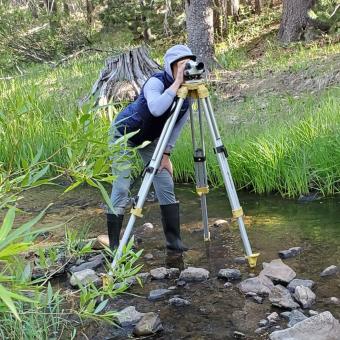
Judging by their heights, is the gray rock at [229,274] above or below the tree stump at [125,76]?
below

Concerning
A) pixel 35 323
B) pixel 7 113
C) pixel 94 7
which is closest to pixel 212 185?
pixel 35 323

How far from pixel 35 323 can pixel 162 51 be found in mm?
12240

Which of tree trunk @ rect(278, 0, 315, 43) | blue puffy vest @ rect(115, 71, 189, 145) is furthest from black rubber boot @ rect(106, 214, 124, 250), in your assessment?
tree trunk @ rect(278, 0, 315, 43)

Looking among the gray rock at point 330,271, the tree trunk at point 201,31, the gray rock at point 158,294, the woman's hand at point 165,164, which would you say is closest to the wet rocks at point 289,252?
the gray rock at point 330,271

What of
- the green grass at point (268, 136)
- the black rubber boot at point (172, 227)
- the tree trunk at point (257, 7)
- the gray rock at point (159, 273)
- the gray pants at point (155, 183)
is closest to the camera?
the gray rock at point (159, 273)

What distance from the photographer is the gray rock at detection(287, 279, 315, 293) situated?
3.92 m

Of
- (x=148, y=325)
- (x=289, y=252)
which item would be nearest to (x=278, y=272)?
(x=289, y=252)

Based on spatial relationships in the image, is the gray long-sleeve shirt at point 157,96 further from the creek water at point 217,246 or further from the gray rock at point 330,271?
the gray rock at point 330,271

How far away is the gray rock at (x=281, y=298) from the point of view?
368 cm

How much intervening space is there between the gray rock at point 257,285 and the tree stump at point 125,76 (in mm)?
5286

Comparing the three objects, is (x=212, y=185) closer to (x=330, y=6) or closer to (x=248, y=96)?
(x=248, y=96)

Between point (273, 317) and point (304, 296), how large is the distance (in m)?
0.29

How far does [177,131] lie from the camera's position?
452 centimetres

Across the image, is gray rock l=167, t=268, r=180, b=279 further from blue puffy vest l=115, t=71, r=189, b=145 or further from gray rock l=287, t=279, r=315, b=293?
blue puffy vest l=115, t=71, r=189, b=145
